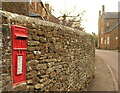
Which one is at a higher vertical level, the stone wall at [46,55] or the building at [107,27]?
the building at [107,27]

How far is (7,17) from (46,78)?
199 centimetres

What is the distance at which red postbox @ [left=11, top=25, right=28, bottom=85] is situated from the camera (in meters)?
3.07

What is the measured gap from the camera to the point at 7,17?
2.95 m

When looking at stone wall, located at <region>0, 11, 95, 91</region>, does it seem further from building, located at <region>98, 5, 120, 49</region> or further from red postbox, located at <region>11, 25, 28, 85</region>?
building, located at <region>98, 5, 120, 49</region>

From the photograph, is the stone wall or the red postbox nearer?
the red postbox

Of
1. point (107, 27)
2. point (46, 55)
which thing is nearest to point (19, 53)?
point (46, 55)

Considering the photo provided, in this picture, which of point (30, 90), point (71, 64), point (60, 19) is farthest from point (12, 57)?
point (60, 19)

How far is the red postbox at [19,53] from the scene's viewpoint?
3.07 meters

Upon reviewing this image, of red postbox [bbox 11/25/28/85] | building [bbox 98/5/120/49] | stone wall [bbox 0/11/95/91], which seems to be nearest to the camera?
red postbox [bbox 11/25/28/85]

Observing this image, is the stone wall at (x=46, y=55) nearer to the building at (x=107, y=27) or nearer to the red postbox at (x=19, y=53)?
the red postbox at (x=19, y=53)

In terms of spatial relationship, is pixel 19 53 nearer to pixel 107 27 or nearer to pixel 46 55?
pixel 46 55

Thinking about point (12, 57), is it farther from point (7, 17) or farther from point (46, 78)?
point (46, 78)

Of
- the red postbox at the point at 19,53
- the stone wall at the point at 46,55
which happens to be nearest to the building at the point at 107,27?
the stone wall at the point at 46,55

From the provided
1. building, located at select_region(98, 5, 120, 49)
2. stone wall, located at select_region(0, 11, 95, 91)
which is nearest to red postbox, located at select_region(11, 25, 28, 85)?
stone wall, located at select_region(0, 11, 95, 91)
